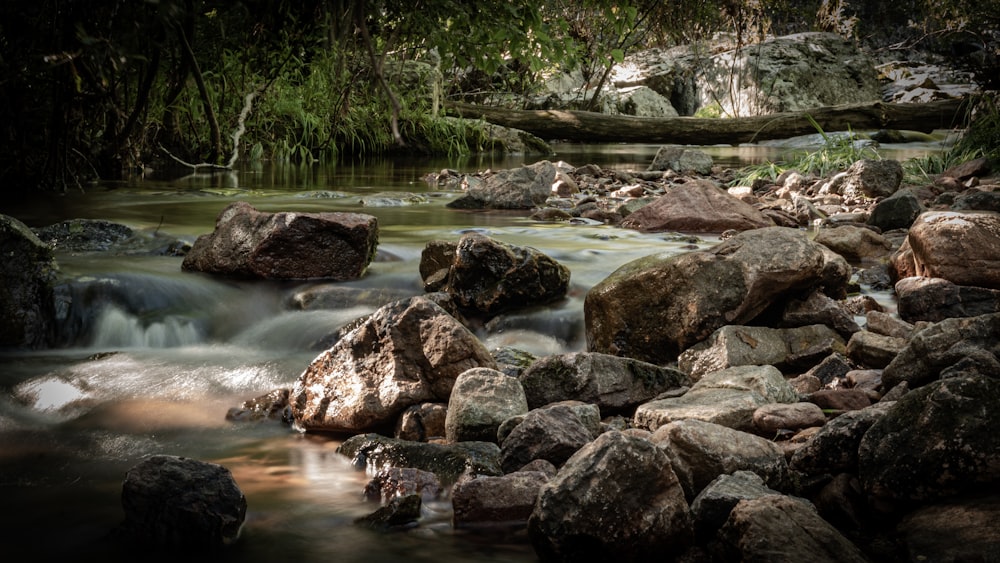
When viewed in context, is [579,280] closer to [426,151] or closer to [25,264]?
[25,264]

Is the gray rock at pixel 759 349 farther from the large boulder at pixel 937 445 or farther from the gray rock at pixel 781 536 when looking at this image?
the gray rock at pixel 781 536

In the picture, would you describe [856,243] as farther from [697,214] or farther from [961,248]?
[697,214]

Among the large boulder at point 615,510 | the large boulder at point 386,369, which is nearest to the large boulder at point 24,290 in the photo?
the large boulder at point 386,369

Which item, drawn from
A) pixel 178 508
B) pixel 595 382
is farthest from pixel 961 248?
pixel 178 508

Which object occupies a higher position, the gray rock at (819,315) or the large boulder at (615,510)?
the gray rock at (819,315)

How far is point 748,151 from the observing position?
52.8ft

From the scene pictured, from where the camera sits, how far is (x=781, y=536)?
6.30ft

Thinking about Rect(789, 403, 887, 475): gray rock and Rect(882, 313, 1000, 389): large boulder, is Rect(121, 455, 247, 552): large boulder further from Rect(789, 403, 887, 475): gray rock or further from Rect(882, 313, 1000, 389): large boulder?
Rect(882, 313, 1000, 389): large boulder

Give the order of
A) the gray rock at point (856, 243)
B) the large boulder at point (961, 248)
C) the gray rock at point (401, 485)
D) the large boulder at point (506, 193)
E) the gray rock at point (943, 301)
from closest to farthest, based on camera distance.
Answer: the gray rock at point (401, 485), the gray rock at point (943, 301), the large boulder at point (961, 248), the gray rock at point (856, 243), the large boulder at point (506, 193)

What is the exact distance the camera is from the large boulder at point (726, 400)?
279 centimetres

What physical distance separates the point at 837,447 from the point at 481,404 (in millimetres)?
1118

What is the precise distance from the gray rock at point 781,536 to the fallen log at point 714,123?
495 inches

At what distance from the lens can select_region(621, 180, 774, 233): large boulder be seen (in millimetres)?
6773

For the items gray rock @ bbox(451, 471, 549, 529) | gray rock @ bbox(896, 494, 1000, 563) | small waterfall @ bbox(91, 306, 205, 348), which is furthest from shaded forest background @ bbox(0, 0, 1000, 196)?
gray rock @ bbox(896, 494, 1000, 563)
